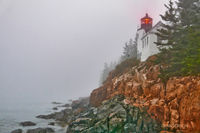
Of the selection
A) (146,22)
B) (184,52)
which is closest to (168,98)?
(184,52)

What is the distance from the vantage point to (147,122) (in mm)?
17625

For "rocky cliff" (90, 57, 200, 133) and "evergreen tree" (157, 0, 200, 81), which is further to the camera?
"evergreen tree" (157, 0, 200, 81)

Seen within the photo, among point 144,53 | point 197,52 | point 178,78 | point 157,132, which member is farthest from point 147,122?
point 144,53

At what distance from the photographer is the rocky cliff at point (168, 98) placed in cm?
1480

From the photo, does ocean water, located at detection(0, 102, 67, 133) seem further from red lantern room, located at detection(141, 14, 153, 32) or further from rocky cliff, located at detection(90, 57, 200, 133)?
red lantern room, located at detection(141, 14, 153, 32)

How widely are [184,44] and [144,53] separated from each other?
14443 mm

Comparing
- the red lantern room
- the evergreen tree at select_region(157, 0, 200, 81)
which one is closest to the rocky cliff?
the evergreen tree at select_region(157, 0, 200, 81)

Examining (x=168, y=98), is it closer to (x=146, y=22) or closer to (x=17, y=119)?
(x=146, y=22)

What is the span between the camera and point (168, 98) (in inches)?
687

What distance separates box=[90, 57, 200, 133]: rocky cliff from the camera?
48.6ft

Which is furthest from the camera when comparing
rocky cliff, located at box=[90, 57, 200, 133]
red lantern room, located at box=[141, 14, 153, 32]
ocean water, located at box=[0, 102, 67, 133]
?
red lantern room, located at box=[141, 14, 153, 32]

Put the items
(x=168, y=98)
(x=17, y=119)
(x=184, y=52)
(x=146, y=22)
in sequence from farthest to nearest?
(x=146, y=22) < (x=17, y=119) < (x=184, y=52) < (x=168, y=98)

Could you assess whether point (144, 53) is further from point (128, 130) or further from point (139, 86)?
point (128, 130)

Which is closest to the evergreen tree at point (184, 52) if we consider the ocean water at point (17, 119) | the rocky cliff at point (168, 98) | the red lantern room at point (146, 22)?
the rocky cliff at point (168, 98)
